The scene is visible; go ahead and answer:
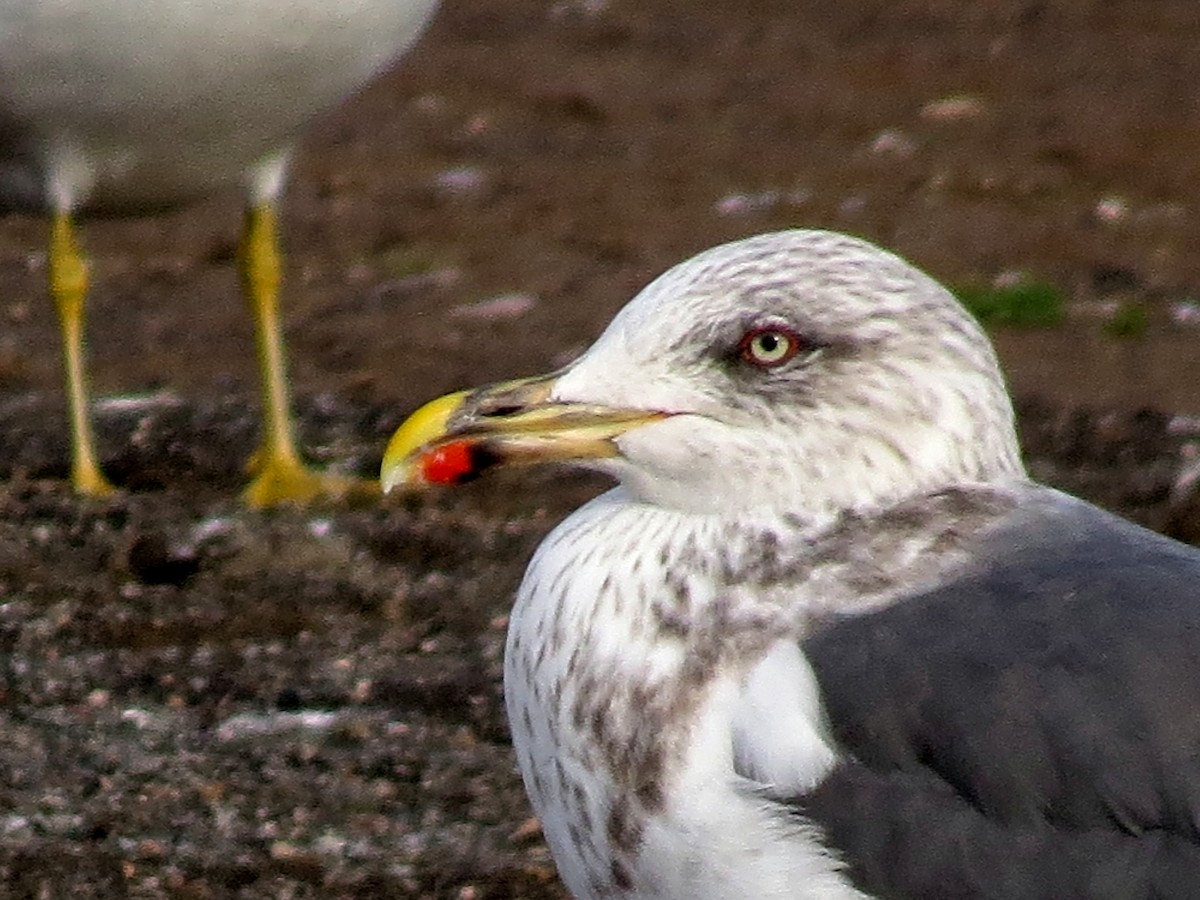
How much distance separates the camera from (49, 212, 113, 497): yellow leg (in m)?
6.66

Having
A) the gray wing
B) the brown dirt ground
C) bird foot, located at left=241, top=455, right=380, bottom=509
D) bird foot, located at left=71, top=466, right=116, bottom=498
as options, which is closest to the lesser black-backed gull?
the gray wing

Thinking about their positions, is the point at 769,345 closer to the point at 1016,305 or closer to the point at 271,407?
the point at 271,407

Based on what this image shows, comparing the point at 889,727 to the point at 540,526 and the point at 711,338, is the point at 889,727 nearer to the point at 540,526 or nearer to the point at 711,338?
the point at 711,338

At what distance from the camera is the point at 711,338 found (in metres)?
3.76

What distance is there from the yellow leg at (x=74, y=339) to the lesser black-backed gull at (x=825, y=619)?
2.94 m

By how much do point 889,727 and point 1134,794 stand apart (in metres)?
0.31

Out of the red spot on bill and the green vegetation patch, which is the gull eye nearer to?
the red spot on bill

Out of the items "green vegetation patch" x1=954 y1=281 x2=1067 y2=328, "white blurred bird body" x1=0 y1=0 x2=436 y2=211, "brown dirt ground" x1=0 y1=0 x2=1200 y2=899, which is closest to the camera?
"brown dirt ground" x1=0 y1=0 x2=1200 y2=899

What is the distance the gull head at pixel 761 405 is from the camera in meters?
3.74

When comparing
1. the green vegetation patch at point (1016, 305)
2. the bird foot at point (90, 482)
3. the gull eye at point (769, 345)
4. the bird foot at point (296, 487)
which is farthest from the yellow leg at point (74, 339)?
the gull eye at point (769, 345)

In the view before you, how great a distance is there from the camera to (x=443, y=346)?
7852 mm

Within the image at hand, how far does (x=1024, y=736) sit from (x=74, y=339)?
13.5 feet

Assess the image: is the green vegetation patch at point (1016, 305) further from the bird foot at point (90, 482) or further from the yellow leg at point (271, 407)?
the bird foot at point (90, 482)

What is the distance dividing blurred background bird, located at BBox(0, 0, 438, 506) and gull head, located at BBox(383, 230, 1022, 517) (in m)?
2.90
